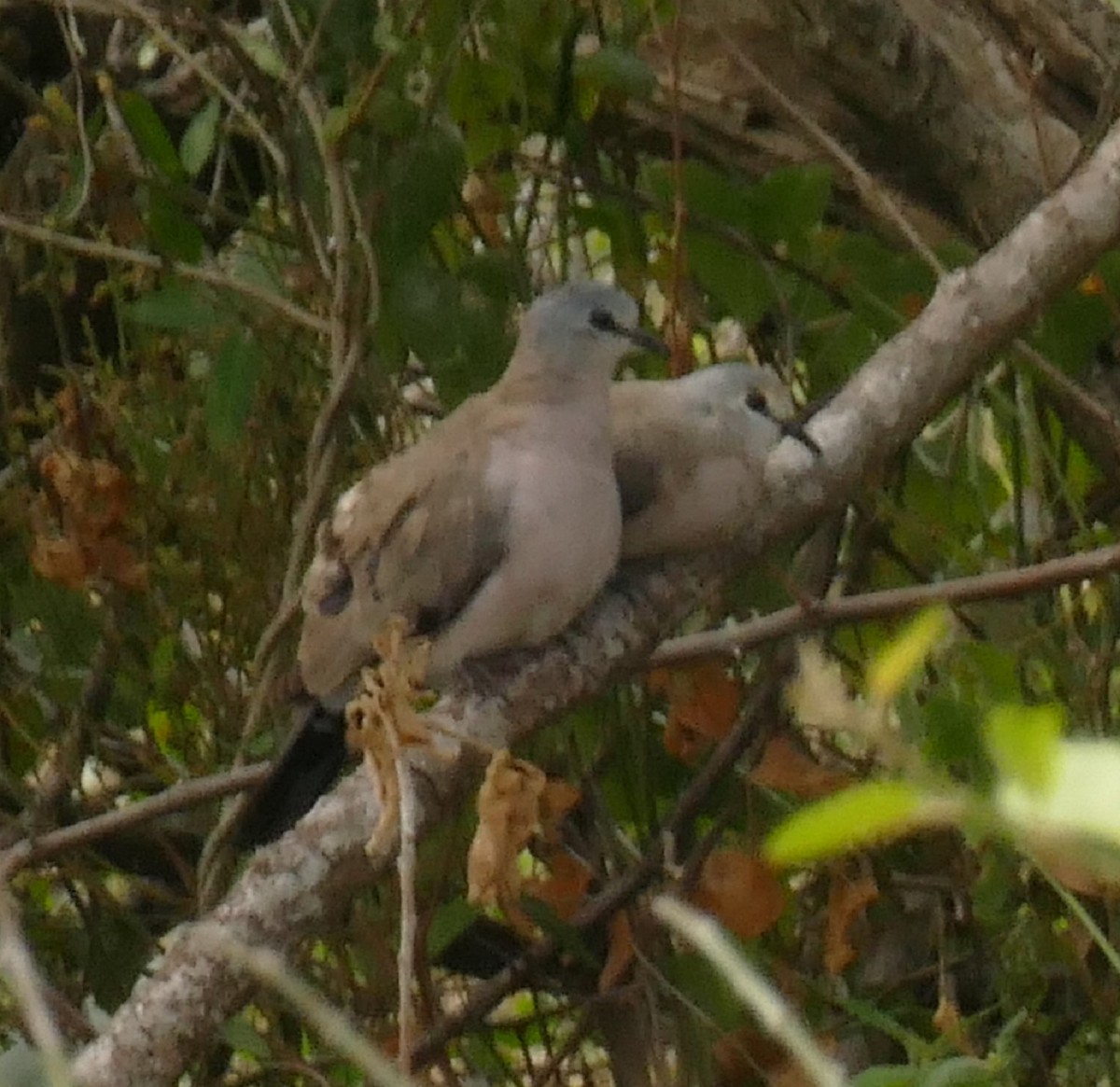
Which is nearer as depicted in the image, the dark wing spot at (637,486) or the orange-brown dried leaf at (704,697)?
the dark wing spot at (637,486)

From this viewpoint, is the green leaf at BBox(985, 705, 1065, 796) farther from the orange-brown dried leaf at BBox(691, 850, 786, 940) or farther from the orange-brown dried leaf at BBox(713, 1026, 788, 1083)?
the orange-brown dried leaf at BBox(713, 1026, 788, 1083)

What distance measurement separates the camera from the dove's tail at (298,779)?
1.73 metres

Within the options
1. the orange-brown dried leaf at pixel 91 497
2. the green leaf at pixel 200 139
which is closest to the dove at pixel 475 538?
the orange-brown dried leaf at pixel 91 497

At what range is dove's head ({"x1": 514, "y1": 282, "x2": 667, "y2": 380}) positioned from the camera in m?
1.77

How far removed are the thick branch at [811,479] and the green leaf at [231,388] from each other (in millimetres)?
409

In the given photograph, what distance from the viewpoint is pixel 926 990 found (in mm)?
2221

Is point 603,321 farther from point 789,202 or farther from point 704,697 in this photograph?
point 704,697

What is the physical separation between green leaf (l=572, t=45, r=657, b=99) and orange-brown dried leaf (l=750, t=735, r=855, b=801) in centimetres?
61

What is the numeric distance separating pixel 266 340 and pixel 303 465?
0.13 metres

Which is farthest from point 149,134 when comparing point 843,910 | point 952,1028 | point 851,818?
point 851,818

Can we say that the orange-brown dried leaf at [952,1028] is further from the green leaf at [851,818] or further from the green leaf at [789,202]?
the green leaf at [851,818]

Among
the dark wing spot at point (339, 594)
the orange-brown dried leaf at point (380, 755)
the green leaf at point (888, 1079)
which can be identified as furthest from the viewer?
the dark wing spot at point (339, 594)

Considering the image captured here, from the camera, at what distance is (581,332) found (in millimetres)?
1790

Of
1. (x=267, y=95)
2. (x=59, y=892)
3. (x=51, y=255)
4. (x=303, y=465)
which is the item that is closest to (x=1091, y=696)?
(x=303, y=465)
